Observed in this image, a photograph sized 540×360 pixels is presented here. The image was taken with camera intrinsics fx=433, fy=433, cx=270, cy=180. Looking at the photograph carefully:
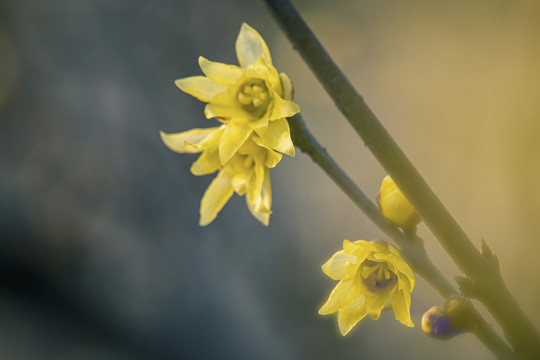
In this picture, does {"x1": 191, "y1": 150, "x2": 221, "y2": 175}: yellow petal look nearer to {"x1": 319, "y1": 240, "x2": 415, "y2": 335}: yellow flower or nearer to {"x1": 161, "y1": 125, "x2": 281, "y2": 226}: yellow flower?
{"x1": 161, "y1": 125, "x2": 281, "y2": 226}: yellow flower

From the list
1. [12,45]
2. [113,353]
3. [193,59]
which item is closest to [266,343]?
[113,353]

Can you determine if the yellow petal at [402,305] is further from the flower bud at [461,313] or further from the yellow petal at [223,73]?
the yellow petal at [223,73]

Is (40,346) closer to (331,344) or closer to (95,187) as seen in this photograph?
(95,187)

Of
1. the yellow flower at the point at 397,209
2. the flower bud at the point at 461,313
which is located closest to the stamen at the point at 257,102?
the yellow flower at the point at 397,209

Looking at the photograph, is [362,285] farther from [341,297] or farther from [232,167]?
[232,167]

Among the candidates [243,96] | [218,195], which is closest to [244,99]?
[243,96]

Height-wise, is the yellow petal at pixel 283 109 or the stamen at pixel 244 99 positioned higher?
the stamen at pixel 244 99
